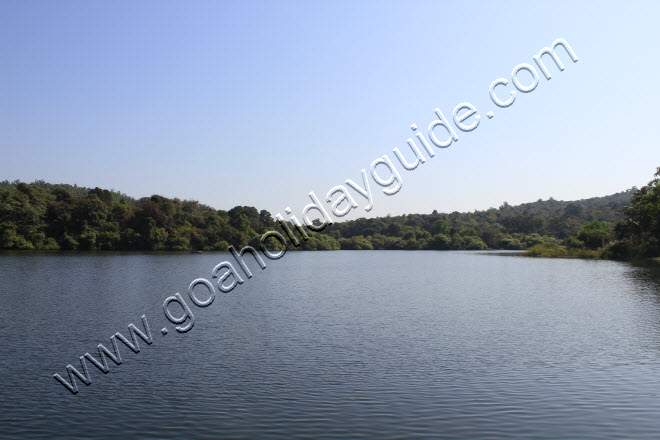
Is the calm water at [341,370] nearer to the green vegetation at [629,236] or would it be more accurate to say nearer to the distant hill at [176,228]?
the green vegetation at [629,236]

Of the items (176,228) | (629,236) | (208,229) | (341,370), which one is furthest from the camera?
(208,229)

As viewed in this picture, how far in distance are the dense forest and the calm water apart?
47.5m

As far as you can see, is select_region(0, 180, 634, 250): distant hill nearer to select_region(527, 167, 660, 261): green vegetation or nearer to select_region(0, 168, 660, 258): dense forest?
select_region(0, 168, 660, 258): dense forest

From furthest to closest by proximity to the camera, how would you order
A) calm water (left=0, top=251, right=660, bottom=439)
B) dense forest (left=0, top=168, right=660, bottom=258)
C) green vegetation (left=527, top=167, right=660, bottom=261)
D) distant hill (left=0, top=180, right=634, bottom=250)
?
distant hill (left=0, top=180, right=634, bottom=250) → dense forest (left=0, top=168, right=660, bottom=258) → green vegetation (left=527, top=167, right=660, bottom=261) → calm water (left=0, top=251, right=660, bottom=439)

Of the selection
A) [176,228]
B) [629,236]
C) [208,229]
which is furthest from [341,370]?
[208,229]

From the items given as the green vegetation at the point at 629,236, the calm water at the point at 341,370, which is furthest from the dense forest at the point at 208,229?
the calm water at the point at 341,370

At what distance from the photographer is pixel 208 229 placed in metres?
108

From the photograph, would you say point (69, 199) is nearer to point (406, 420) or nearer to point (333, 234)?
point (333, 234)

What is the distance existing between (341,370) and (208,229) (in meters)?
98.0

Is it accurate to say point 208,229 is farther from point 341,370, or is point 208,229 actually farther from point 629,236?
point 341,370

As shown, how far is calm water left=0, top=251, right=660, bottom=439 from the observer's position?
382 inches

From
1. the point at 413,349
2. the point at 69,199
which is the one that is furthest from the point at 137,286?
the point at 69,199

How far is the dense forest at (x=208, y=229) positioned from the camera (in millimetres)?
69688

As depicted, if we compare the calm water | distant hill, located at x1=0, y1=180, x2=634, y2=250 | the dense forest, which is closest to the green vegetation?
the dense forest
